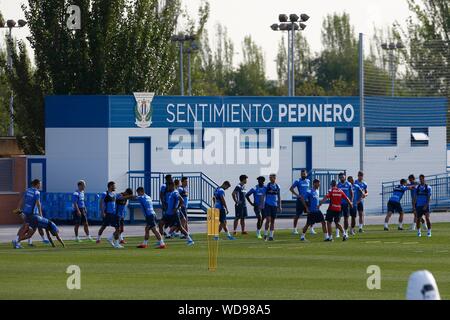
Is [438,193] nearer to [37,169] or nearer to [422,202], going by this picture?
[422,202]

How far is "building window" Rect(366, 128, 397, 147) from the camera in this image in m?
54.2

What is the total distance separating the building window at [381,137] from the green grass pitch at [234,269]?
597 inches

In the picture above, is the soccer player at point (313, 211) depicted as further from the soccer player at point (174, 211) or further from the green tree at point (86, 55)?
the green tree at point (86, 55)

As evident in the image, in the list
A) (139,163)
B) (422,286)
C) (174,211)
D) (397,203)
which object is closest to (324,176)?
(139,163)

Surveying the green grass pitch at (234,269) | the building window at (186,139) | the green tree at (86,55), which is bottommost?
the green grass pitch at (234,269)

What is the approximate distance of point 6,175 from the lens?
48.5 metres

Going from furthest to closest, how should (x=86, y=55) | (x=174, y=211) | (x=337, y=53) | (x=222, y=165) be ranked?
(x=337, y=53)
(x=86, y=55)
(x=222, y=165)
(x=174, y=211)

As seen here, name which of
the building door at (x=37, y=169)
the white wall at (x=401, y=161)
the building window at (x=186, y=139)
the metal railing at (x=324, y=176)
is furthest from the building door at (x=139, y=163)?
the white wall at (x=401, y=161)

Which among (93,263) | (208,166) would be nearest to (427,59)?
(208,166)

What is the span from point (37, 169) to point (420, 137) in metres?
17.2

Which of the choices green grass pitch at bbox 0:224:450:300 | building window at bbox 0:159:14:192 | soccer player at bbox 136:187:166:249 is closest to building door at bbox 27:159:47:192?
building window at bbox 0:159:14:192

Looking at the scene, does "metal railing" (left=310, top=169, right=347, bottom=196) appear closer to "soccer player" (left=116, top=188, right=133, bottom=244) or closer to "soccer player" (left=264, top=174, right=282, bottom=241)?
"soccer player" (left=264, top=174, right=282, bottom=241)

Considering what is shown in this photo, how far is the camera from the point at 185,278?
24.7 m

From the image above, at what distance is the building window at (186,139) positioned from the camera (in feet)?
163
